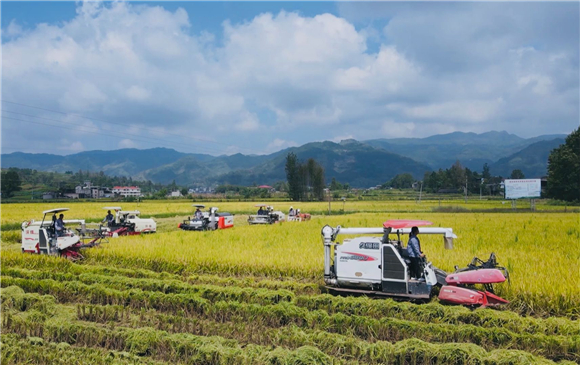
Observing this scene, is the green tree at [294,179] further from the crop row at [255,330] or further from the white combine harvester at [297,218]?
the crop row at [255,330]

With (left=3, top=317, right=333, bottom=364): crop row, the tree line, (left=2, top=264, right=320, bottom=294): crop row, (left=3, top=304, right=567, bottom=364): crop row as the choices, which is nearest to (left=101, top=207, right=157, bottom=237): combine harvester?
(left=2, top=264, right=320, bottom=294): crop row

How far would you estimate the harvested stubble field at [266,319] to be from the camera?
6.54 metres

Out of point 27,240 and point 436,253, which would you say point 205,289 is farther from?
point 27,240

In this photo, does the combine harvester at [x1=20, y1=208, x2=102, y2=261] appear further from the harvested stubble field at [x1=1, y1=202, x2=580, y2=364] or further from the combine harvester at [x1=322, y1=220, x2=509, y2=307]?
the combine harvester at [x1=322, y1=220, x2=509, y2=307]

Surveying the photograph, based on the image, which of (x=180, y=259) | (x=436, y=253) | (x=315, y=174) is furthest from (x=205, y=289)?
(x=315, y=174)

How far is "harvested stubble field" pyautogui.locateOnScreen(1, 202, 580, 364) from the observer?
654 cm

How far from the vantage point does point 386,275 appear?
9.15 metres

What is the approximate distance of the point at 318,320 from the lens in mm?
8094

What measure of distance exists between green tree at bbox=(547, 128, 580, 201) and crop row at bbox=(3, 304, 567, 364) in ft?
200

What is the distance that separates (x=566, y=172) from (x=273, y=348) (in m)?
64.0

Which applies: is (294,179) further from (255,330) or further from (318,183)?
(255,330)

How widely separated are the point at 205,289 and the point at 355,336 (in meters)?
4.18

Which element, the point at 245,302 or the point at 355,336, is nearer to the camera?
the point at 355,336

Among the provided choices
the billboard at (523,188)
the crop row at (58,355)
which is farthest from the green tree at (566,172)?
the crop row at (58,355)
